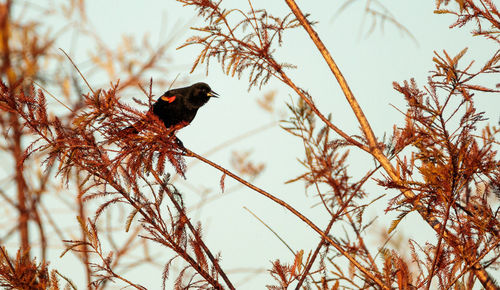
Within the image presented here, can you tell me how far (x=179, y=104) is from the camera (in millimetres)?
4676

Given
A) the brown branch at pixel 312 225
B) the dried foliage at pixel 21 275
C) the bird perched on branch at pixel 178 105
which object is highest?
the bird perched on branch at pixel 178 105

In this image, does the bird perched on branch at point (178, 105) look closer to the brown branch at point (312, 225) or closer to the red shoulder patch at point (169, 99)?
the red shoulder patch at point (169, 99)

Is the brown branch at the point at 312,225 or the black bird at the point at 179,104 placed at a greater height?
the black bird at the point at 179,104

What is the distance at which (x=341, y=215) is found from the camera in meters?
2.06

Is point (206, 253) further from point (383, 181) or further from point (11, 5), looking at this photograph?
point (11, 5)

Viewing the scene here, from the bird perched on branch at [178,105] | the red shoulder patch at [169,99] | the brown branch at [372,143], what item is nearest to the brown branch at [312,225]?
the brown branch at [372,143]

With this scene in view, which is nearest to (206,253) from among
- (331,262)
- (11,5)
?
(331,262)

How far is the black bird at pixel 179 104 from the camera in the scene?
4.55 meters

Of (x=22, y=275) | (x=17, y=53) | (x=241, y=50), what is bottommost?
(x=22, y=275)

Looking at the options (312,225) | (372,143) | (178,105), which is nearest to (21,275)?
(312,225)

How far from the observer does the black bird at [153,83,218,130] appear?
14.9ft

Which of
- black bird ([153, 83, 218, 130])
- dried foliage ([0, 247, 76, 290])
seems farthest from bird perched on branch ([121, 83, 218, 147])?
dried foliage ([0, 247, 76, 290])

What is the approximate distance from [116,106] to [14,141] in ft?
13.9

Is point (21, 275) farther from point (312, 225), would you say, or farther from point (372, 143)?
point (372, 143)
